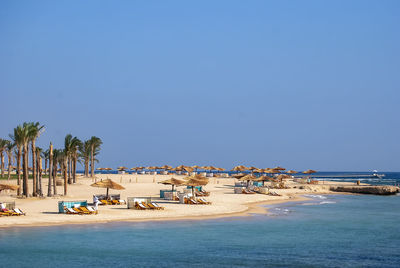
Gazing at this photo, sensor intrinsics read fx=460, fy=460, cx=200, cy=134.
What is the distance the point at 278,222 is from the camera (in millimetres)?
28141

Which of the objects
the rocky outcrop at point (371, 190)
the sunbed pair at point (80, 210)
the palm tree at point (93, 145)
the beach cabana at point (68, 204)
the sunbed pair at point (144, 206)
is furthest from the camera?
the palm tree at point (93, 145)

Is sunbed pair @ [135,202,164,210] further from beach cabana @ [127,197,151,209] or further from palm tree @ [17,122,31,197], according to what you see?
palm tree @ [17,122,31,197]

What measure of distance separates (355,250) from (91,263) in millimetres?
11091

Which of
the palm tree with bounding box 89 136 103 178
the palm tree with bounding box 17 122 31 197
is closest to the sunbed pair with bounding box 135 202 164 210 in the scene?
the palm tree with bounding box 17 122 31 197

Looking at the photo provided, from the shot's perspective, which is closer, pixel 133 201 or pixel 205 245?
pixel 205 245

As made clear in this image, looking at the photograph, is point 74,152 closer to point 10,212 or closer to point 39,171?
point 39,171

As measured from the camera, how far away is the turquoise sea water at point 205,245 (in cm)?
1700

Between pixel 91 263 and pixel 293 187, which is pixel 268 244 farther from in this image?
pixel 293 187

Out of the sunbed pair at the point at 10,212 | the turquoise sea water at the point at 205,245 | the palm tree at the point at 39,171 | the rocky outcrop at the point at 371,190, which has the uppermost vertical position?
the palm tree at the point at 39,171

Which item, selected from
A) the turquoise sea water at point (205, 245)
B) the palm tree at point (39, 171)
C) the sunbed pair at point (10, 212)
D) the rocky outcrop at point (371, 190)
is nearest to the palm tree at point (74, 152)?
the palm tree at point (39, 171)

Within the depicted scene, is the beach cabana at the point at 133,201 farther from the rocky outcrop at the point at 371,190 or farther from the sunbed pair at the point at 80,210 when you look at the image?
the rocky outcrop at the point at 371,190

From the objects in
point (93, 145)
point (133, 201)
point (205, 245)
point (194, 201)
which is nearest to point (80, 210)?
point (133, 201)

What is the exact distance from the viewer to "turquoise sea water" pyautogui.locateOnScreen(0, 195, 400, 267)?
17000mm

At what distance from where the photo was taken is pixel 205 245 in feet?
66.0
